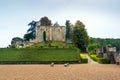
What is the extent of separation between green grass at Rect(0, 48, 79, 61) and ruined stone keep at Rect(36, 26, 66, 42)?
108 ft

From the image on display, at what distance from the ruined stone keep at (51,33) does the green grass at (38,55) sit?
3282 centimetres

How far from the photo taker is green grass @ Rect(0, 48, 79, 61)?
51.0m

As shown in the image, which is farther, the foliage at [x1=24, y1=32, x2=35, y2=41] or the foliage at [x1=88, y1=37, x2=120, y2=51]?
the foliage at [x1=24, y1=32, x2=35, y2=41]

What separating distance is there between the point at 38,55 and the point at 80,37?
2504 cm

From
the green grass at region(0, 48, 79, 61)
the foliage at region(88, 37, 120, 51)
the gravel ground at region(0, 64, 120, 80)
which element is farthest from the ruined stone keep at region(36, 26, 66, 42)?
the gravel ground at region(0, 64, 120, 80)

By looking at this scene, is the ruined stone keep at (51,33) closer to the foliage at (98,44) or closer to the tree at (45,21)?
the tree at (45,21)

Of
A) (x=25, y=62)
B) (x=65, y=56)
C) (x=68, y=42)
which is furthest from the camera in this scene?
(x=68, y=42)

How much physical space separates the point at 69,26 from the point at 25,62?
5326 cm

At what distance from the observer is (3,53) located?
57.3 metres

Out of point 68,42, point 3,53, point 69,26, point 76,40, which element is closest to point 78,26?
point 76,40

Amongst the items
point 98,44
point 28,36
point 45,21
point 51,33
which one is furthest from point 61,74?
point 28,36

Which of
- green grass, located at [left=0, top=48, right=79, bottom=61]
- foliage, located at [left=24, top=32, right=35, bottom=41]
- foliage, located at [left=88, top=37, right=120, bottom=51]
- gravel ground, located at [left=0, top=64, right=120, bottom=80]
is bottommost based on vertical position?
gravel ground, located at [left=0, top=64, right=120, bottom=80]

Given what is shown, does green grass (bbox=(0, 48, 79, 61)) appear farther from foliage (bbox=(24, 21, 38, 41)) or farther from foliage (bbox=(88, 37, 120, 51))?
foliage (bbox=(24, 21, 38, 41))

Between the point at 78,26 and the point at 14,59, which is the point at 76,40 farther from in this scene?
the point at 14,59
